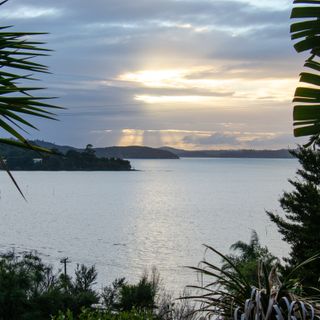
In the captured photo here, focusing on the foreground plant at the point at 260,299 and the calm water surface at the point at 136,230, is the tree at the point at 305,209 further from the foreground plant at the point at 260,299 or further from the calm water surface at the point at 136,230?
the foreground plant at the point at 260,299

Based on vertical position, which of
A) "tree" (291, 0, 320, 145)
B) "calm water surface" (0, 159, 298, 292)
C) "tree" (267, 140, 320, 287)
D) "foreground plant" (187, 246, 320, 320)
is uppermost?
"tree" (291, 0, 320, 145)

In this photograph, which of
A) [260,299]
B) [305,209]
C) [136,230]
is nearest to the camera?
[260,299]

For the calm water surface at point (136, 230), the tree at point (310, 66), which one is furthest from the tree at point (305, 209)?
the tree at point (310, 66)

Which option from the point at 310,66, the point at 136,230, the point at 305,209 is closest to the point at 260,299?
the point at 310,66

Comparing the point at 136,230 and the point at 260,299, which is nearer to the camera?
the point at 260,299

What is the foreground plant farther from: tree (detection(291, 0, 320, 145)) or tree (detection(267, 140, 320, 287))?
tree (detection(267, 140, 320, 287))

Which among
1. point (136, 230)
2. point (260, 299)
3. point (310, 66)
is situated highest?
point (310, 66)

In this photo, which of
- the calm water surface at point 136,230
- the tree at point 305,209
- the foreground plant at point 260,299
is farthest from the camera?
the calm water surface at point 136,230

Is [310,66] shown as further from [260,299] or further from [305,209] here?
[305,209]

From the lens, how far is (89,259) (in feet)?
162

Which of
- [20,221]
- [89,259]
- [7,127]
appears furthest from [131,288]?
[20,221]

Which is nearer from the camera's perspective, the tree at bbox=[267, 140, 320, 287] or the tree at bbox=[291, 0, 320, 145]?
the tree at bbox=[291, 0, 320, 145]

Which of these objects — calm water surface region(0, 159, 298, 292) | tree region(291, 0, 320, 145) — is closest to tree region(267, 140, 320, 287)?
calm water surface region(0, 159, 298, 292)

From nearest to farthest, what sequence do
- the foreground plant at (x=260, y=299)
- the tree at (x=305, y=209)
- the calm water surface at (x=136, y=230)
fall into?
the foreground plant at (x=260, y=299) → the tree at (x=305, y=209) → the calm water surface at (x=136, y=230)
